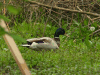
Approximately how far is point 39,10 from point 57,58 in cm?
345

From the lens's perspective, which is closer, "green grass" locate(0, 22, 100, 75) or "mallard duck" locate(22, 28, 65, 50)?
"green grass" locate(0, 22, 100, 75)

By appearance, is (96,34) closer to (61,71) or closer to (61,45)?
(61,45)

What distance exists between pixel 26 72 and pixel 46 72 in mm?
2211

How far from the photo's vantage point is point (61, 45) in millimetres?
5797

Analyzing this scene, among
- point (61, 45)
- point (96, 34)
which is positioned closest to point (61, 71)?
point (61, 45)

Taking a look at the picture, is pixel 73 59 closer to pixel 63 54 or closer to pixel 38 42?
pixel 63 54

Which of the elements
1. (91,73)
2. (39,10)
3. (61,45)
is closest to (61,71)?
(91,73)

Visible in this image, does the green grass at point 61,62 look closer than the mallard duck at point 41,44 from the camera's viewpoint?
Yes

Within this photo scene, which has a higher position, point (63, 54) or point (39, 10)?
point (39, 10)

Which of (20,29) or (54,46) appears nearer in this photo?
(54,46)

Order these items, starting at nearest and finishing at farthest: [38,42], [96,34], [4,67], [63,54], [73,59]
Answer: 1. [4,67]
2. [73,59]
3. [63,54]
4. [38,42]
5. [96,34]

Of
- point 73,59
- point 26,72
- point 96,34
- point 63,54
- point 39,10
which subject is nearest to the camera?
point 26,72

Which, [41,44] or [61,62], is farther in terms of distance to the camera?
[41,44]

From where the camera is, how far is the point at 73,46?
18.2 ft
